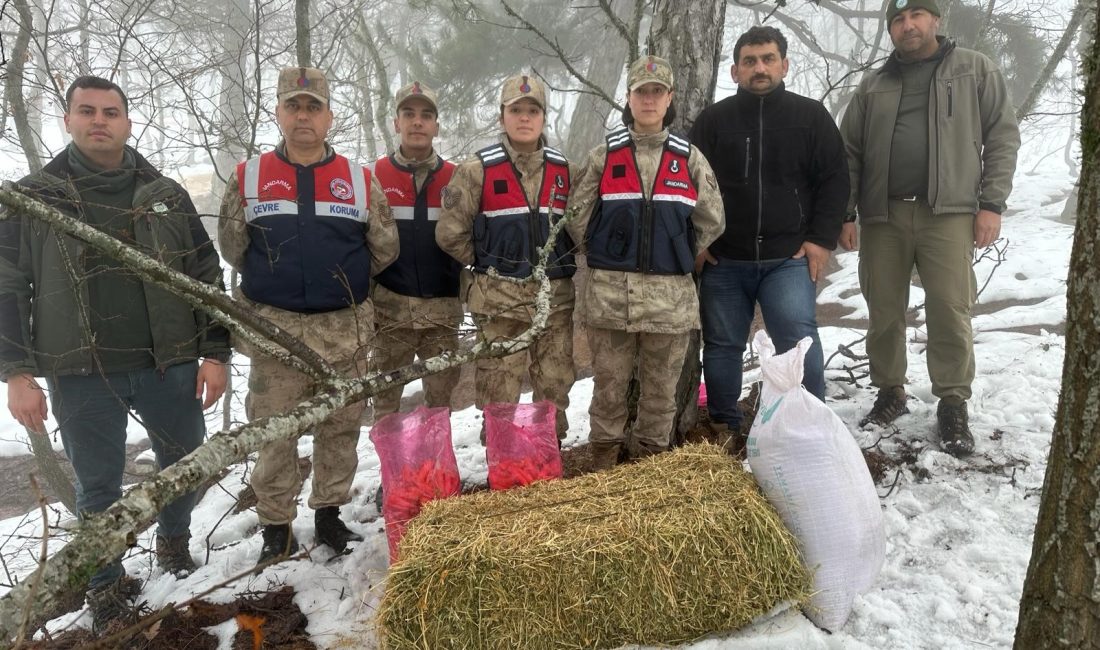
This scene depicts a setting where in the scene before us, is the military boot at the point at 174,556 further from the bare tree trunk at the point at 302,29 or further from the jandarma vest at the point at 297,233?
the bare tree trunk at the point at 302,29

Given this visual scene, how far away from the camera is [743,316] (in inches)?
164

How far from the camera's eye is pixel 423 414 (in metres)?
3.22

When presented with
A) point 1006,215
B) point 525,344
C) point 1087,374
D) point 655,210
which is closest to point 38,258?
point 525,344

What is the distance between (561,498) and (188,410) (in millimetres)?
2100

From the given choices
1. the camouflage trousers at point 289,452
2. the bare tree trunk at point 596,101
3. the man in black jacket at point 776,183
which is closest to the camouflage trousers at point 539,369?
the camouflage trousers at point 289,452

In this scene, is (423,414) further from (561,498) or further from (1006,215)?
(1006,215)

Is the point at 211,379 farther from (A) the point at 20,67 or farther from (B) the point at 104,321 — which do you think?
(A) the point at 20,67

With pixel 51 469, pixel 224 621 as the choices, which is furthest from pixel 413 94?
pixel 51 469

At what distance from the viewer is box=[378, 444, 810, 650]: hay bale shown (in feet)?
8.18

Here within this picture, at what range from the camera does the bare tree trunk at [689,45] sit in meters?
4.26

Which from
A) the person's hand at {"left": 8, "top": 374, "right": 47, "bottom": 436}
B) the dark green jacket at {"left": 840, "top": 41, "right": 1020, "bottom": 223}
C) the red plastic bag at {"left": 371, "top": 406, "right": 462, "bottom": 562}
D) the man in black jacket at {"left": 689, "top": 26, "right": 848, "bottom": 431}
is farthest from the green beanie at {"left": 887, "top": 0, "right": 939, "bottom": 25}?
the person's hand at {"left": 8, "top": 374, "right": 47, "bottom": 436}

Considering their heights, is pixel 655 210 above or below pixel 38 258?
above

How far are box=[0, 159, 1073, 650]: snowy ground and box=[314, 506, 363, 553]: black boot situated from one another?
0.33ft

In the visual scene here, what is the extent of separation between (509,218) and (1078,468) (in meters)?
2.79
